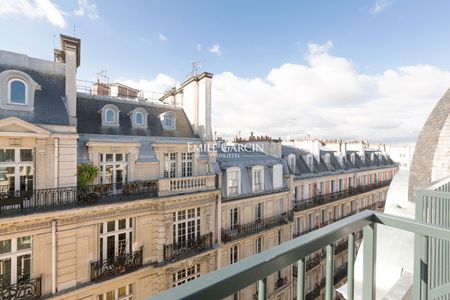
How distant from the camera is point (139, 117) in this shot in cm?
1457

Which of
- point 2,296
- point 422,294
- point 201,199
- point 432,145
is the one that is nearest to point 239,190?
point 201,199

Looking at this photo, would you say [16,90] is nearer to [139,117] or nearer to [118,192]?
[139,117]

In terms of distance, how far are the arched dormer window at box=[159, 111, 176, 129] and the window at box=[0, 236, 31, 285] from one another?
872 centimetres

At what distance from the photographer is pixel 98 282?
1098 cm

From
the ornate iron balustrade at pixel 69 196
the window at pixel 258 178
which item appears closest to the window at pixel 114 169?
the ornate iron balustrade at pixel 69 196

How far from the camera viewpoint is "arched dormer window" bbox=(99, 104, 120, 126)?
13.2 m

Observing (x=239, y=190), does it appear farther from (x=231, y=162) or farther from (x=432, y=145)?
(x=432, y=145)

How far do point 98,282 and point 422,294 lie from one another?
12.3m

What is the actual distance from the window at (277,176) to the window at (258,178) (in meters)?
1.38

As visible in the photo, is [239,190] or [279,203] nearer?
[239,190]

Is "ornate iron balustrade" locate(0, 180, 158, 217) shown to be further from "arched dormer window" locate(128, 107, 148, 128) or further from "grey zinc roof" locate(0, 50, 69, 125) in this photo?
"arched dormer window" locate(128, 107, 148, 128)

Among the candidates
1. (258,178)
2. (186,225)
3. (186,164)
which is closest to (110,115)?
(186,164)

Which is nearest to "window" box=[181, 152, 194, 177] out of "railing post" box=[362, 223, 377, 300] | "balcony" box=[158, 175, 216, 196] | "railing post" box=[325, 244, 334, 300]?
"balcony" box=[158, 175, 216, 196]

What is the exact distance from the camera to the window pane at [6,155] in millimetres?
9734
